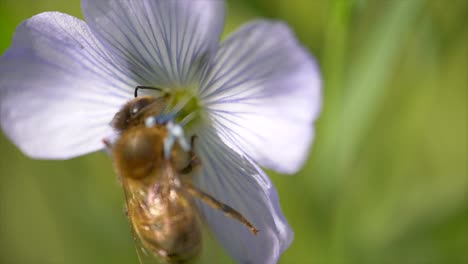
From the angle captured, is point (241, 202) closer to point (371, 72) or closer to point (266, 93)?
point (266, 93)

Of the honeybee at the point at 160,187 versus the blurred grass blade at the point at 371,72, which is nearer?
the honeybee at the point at 160,187

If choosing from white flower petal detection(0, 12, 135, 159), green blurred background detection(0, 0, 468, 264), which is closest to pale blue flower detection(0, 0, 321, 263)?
white flower petal detection(0, 12, 135, 159)

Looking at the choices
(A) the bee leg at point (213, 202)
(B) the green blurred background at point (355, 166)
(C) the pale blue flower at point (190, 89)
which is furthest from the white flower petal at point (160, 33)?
(B) the green blurred background at point (355, 166)

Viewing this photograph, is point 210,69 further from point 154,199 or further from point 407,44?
point 407,44

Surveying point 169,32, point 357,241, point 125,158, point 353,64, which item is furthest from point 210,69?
point 357,241

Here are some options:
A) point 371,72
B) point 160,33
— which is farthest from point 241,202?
point 371,72

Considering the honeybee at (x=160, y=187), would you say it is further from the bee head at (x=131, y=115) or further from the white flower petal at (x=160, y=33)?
the white flower petal at (x=160, y=33)
